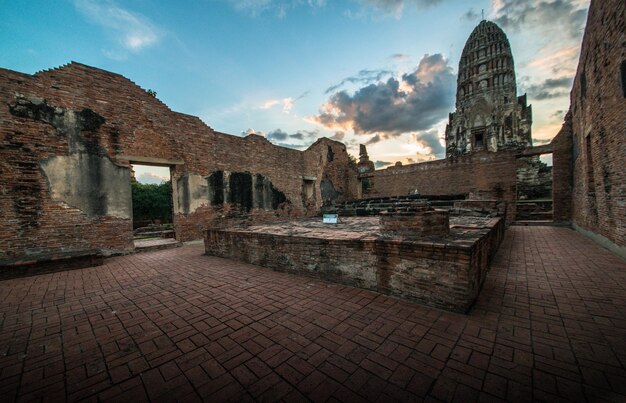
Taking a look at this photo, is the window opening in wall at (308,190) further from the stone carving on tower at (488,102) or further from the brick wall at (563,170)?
the stone carving on tower at (488,102)

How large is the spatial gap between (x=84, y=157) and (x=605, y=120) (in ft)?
45.6

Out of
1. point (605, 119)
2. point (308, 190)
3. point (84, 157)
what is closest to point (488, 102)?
point (308, 190)

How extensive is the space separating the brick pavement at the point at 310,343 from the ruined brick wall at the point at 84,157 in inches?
106

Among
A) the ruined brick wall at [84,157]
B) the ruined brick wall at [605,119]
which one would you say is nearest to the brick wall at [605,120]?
the ruined brick wall at [605,119]

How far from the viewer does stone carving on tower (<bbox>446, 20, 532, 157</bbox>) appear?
1080 inches

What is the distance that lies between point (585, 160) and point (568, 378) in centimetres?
991

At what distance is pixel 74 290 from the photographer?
4.00 meters

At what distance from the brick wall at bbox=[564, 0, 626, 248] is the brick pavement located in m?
2.69

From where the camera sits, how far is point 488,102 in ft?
92.6

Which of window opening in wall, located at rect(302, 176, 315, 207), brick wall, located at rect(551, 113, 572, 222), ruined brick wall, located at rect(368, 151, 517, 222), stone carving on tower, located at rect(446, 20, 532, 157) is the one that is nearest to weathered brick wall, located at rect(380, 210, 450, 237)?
window opening in wall, located at rect(302, 176, 315, 207)

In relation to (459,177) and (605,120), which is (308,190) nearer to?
(459,177)

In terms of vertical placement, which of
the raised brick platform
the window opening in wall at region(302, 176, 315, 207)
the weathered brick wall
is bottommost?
the raised brick platform

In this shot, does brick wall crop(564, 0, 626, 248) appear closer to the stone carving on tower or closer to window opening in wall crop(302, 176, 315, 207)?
window opening in wall crop(302, 176, 315, 207)

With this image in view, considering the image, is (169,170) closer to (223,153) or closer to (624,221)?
(223,153)
